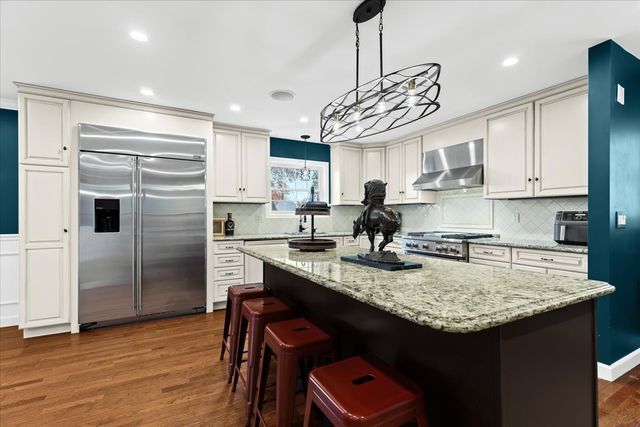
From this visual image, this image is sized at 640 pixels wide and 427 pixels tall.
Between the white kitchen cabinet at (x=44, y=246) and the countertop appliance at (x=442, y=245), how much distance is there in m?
3.95

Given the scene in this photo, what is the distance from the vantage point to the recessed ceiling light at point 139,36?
219 centimetres

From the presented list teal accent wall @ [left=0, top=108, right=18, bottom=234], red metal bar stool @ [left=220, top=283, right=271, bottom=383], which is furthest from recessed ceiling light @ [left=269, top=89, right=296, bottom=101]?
teal accent wall @ [left=0, top=108, right=18, bottom=234]

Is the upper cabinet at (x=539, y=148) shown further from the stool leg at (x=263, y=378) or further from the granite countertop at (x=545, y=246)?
the stool leg at (x=263, y=378)

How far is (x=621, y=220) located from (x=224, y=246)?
3.88 meters

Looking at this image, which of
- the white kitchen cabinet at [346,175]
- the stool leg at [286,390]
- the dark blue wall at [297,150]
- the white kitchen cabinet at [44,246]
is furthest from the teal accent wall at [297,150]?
the stool leg at [286,390]

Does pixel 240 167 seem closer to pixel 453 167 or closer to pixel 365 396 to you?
pixel 453 167

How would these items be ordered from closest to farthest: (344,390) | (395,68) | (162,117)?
1. (344,390)
2. (395,68)
3. (162,117)

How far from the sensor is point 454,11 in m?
1.96

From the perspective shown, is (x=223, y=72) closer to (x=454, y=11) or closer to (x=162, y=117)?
(x=162, y=117)

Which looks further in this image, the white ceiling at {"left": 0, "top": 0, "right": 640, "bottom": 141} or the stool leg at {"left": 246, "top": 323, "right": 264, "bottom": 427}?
the white ceiling at {"left": 0, "top": 0, "right": 640, "bottom": 141}

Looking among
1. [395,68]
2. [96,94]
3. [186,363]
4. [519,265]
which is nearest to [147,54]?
[96,94]

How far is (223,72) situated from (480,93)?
2.58 m

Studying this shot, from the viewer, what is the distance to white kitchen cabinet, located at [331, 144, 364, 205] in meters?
5.20

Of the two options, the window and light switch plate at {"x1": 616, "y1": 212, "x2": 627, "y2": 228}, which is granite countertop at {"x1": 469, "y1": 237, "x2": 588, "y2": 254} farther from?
the window
